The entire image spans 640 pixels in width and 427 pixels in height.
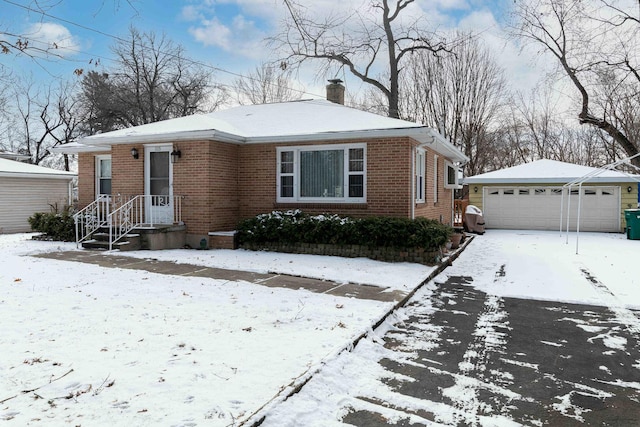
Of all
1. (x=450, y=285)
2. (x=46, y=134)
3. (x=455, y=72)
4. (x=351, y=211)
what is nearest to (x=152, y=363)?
(x=450, y=285)

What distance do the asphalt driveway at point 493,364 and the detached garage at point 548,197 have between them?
12.4m

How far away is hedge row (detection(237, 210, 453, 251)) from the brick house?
2.47 ft

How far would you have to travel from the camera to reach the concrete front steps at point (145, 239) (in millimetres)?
10453

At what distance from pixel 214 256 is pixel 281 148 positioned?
3.49 metres

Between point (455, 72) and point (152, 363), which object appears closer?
point (152, 363)

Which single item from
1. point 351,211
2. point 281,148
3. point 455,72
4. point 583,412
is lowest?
point 583,412

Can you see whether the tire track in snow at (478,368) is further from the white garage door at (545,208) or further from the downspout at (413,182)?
the white garage door at (545,208)

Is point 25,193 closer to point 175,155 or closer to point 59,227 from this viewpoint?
point 59,227

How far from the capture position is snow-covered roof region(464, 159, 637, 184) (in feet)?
60.6

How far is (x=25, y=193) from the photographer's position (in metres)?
17.3

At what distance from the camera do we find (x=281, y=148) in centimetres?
1166

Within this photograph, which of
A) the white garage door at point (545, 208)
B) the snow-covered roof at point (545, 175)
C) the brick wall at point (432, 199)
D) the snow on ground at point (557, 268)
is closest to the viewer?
the snow on ground at point (557, 268)

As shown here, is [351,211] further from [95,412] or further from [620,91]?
[620,91]

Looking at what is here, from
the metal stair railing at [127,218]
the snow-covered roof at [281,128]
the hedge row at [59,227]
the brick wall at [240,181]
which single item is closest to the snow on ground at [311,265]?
the metal stair railing at [127,218]
